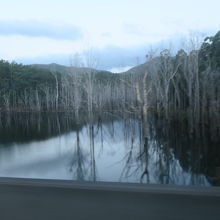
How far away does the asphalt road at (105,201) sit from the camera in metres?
1.34

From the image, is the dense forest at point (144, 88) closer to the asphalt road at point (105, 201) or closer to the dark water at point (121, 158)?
the dark water at point (121, 158)

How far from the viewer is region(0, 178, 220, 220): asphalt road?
1339 millimetres

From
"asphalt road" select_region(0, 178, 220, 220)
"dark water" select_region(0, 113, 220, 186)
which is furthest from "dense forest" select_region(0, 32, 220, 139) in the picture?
"asphalt road" select_region(0, 178, 220, 220)

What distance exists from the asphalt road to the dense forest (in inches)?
331

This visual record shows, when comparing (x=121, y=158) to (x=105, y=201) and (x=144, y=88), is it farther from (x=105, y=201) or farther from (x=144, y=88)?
(x=105, y=201)

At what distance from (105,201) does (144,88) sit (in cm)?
876

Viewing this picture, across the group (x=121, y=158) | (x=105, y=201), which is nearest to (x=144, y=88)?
(x=121, y=158)

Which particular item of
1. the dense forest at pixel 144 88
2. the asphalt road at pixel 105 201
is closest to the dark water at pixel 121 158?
the dense forest at pixel 144 88

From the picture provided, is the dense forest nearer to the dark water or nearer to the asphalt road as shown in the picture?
the dark water

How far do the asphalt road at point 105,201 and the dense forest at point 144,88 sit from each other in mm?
8406

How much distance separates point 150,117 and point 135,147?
704 centimetres

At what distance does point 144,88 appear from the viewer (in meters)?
10.0

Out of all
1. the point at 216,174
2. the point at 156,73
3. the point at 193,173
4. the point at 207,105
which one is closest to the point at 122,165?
the point at 193,173

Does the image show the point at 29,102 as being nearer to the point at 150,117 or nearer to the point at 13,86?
the point at 13,86
